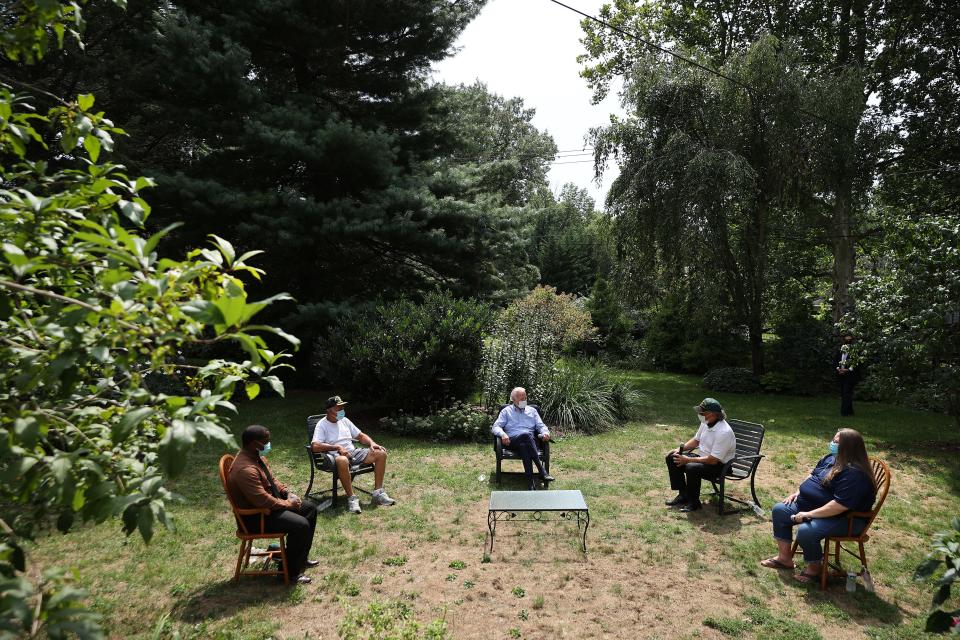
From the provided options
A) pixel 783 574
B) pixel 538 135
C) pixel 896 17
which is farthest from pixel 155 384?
pixel 538 135

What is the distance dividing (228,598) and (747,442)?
5.42 metres

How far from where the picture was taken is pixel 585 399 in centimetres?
1023

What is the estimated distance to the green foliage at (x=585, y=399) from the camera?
988 centimetres

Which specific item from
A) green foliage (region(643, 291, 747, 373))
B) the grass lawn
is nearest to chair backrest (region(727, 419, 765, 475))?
the grass lawn

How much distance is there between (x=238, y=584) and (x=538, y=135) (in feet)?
123

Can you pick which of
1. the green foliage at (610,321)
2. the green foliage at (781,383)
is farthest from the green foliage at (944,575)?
the green foliage at (610,321)

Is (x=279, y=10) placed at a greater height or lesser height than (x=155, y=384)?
greater

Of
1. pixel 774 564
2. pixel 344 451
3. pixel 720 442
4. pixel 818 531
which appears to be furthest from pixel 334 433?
pixel 818 531

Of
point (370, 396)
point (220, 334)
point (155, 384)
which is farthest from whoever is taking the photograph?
point (155, 384)

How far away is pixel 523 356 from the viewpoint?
35.3ft

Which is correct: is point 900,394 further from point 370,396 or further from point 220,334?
point 220,334

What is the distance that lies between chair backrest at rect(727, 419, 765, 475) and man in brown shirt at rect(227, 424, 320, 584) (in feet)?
14.8

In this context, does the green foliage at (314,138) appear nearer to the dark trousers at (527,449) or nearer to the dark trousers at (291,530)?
the dark trousers at (527,449)

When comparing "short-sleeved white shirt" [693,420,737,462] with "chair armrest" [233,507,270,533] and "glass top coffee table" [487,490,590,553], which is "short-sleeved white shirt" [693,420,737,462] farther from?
"chair armrest" [233,507,270,533]
